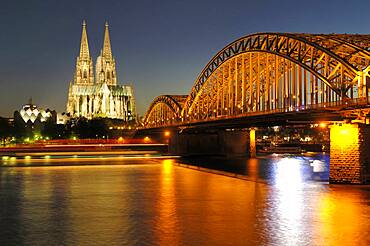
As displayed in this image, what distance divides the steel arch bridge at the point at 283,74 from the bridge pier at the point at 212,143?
5285mm

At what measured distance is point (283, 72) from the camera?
291ft

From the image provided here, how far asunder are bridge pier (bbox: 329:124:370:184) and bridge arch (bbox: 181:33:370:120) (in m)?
6.83

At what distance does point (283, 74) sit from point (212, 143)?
135ft

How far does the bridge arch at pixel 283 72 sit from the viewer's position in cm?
6234

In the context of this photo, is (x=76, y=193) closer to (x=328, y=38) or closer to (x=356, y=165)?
(x=356, y=165)

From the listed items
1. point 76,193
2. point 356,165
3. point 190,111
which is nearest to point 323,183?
point 356,165

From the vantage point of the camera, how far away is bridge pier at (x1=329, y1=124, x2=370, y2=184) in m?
49.5

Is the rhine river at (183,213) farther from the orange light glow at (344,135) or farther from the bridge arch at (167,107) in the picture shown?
the bridge arch at (167,107)

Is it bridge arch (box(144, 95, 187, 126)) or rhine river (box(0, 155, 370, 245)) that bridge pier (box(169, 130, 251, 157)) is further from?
rhine river (box(0, 155, 370, 245))

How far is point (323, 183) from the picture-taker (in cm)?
5356

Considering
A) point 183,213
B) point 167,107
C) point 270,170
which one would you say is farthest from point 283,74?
point 167,107

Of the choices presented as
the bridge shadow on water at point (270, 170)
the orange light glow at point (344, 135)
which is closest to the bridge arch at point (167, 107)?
the bridge shadow on water at point (270, 170)

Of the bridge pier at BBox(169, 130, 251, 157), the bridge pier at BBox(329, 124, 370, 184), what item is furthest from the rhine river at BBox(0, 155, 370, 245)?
the bridge pier at BBox(169, 130, 251, 157)

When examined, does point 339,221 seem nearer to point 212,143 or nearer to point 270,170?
point 270,170
